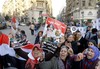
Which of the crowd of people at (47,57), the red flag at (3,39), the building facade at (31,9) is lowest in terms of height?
the building facade at (31,9)

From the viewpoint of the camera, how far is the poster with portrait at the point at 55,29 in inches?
296

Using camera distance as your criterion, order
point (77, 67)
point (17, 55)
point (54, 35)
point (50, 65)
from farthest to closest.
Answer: point (54, 35)
point (17, 55)
point (77, 67)
point (50, 65)

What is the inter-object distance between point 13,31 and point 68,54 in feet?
11.6

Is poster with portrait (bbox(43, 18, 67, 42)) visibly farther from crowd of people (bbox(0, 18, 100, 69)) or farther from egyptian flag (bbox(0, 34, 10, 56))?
egyptian flag (bbox(0, 34, 10, 56))

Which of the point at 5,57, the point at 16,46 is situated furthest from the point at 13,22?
the point at 5,57

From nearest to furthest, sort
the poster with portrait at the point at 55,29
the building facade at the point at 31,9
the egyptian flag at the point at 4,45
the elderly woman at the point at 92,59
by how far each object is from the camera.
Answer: the elderly woman at the point at 92,59
the egyptian flag at the point at 4,45
the poster with portrait at the point at 55,29
the building facade at the point at 31,9

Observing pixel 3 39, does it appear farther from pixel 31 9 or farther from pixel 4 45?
pixel 31 9

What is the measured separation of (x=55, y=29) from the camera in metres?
7.63

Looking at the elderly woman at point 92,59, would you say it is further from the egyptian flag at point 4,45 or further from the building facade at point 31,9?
the building facade at point 31,9

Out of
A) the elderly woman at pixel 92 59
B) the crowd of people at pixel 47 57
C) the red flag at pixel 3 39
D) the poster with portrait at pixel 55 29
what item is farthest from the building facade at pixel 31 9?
the elderly woman at pixel 92 59

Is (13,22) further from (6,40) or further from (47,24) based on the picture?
(6,40)

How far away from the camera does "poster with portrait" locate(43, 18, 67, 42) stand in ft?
24.6

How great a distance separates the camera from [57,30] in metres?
7.55

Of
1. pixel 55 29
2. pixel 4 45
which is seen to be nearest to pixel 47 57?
pixel 4 45
